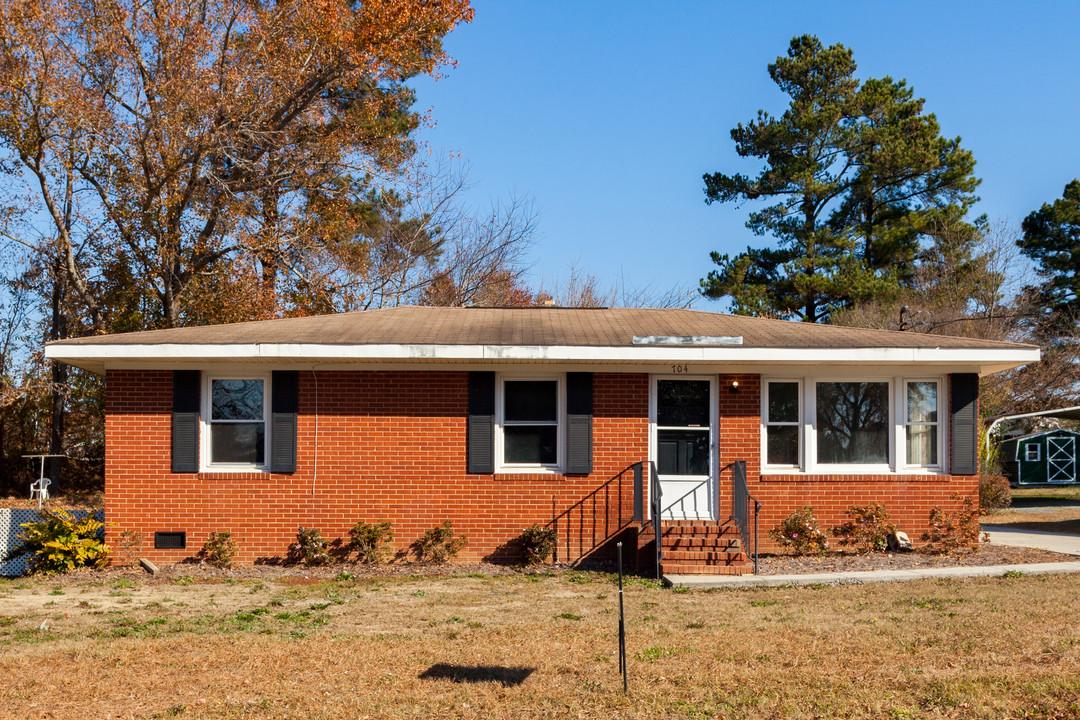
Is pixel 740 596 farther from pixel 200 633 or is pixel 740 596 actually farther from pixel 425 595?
pixel 200 633

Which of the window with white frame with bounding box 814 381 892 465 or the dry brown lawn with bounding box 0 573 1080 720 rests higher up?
the window with white frame with bounding box 814 381 892 465

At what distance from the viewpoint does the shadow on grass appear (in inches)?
264

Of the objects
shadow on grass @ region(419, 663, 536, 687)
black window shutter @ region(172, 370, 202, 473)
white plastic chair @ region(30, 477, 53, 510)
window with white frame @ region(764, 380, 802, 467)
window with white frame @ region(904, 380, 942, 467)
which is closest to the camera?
shadow on grass @ region(419, 663, 536, 687)

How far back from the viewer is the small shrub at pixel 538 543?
12273mm

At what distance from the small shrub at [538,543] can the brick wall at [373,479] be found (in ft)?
0.65

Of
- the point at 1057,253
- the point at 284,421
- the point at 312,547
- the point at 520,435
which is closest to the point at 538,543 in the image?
the point at 520,435

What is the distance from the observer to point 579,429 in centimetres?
1253

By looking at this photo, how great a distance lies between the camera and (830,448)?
13062mm

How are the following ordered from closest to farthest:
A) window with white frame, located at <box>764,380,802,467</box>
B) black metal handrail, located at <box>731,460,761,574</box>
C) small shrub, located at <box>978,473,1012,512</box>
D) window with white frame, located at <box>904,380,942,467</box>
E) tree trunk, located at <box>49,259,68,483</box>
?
black metal handrail, located at <box>731,460,761,574</box> < window with white frame, located at <box>764,380,802,467</box> < window with white frame, located at <box>904,380,942,467</box> < small shrub, located at <box>978,473,1012,512</box> < tree trunk, located at <box>49,259,68,483</box>

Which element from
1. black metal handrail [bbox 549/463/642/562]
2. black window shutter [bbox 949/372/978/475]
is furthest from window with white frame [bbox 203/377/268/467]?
black window shutter [bbox 949/372/978/475]

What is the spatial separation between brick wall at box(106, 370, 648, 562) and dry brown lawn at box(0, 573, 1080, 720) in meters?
1.76

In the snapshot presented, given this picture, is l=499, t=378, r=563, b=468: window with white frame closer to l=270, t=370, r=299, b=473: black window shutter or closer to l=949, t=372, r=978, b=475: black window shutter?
l=270, t=370, r=299, b=473: black window shutter

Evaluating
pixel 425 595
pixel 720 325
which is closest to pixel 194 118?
pixel 720 325

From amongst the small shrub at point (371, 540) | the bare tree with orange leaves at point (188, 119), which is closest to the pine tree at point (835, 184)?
the bare tree with orange leaves at point (188, 119)
